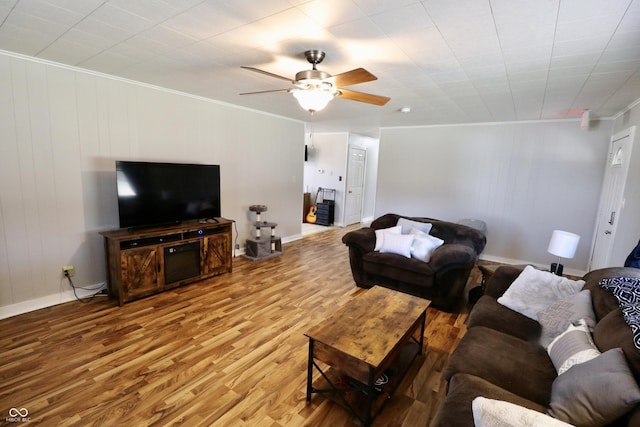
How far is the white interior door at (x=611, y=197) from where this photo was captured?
131 inches

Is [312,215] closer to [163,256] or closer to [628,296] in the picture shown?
[163,256]

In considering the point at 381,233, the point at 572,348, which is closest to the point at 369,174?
the point at 381,233

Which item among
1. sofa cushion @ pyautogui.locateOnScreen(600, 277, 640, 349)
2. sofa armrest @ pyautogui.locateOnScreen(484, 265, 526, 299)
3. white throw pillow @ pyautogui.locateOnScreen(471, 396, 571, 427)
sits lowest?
sofa armrest @ pyautogui.locateOnScreen(484, 265, 526, 299)

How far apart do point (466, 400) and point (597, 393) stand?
474 mm

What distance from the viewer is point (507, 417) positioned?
3.01 ft

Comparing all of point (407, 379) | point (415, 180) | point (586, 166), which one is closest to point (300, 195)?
point (415, 180)

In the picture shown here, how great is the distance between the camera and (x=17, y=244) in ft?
9.11

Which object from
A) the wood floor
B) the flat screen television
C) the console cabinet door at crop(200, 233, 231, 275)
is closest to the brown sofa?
the wood floor

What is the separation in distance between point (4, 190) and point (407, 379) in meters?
3.80

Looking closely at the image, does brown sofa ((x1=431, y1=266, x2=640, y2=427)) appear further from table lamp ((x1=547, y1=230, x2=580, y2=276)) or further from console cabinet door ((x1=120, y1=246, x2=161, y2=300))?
console cabinet door ((x1=120, y1=246, x2=161, y2=300))

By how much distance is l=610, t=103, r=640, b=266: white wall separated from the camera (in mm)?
2801

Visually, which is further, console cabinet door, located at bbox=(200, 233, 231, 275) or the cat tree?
the cat tree

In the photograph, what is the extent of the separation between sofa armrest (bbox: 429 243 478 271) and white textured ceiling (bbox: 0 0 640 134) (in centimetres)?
168

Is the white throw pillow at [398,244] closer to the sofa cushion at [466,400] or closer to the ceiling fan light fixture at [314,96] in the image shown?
the ceiling fan light fixture at [314,96]
